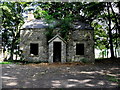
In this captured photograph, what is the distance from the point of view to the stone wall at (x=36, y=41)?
15.0 meters

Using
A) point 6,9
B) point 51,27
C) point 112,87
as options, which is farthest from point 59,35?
point 112,87

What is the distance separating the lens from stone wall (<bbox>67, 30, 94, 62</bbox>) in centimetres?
1481

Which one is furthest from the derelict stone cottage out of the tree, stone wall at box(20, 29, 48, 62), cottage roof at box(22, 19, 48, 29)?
the tree

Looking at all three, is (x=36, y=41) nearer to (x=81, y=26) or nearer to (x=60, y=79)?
(x=81, y=26)

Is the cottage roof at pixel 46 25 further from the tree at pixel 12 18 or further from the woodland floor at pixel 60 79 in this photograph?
the woodland floor at pixel 60 79

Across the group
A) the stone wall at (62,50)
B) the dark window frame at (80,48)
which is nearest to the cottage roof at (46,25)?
the dark window frame at (80,48)

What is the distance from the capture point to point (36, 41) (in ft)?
49.5

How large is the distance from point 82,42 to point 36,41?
537 cm

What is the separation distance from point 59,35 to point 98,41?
36.9 ft

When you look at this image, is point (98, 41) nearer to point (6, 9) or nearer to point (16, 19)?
point (16, 19)

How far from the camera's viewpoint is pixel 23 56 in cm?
1513

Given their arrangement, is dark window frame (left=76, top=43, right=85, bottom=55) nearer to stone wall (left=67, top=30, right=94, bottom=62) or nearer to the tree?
stone wall (left=67, top=30, right=94, bottom=62)

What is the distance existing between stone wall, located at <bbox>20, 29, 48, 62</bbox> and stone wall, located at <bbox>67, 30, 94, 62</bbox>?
9.38 feet

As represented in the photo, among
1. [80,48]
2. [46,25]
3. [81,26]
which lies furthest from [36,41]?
[81,26]
